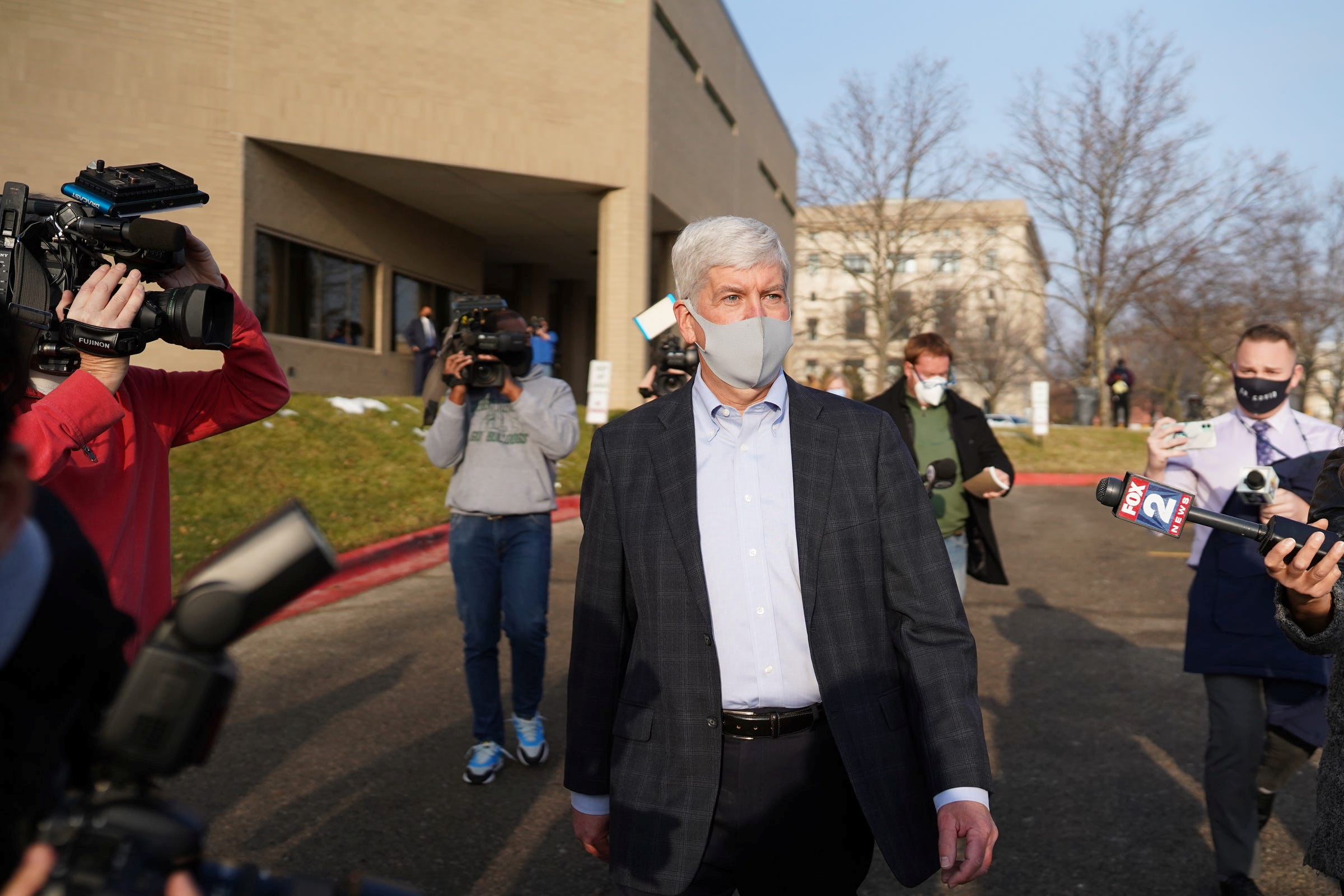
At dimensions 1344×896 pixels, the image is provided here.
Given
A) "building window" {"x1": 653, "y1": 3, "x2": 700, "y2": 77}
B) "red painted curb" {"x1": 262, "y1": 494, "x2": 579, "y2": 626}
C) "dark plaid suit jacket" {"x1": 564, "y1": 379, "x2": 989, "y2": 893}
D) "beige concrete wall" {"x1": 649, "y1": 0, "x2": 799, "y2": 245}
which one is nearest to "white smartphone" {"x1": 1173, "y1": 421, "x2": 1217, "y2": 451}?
"dark plaid suit jacket" {"x1": 564, "y1": 379, "x2": 989, "y2": 893}

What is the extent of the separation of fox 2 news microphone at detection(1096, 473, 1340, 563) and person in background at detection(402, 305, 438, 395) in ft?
63.8

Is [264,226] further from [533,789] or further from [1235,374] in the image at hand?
[1235,374]

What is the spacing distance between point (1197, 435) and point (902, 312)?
138 ft

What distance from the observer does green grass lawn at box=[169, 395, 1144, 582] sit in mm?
10727

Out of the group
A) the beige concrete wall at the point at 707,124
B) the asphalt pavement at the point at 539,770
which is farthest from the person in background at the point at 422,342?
the asphalt pavement at the point at 539,770

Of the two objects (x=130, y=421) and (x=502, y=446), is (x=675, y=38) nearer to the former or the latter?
(x=502, y=446)

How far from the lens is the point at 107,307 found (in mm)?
2379

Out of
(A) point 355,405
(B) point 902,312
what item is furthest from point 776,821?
(B) point 902,312

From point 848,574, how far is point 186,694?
1.69 metres

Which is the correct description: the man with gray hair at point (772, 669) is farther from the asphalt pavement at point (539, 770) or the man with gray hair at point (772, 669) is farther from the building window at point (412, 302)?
the building window at point (412, 302)

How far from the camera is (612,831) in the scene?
248 centimetres

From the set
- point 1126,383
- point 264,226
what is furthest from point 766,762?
point 1126,383

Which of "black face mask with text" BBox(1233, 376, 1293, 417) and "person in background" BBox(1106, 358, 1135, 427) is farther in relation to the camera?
"person in background" BBox(1106, 358, 1135, 427)

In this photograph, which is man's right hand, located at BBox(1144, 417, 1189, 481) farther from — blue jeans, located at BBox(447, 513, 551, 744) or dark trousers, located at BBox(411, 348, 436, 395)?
dark trousers, located at BBox(411, 348, 436, 395)
